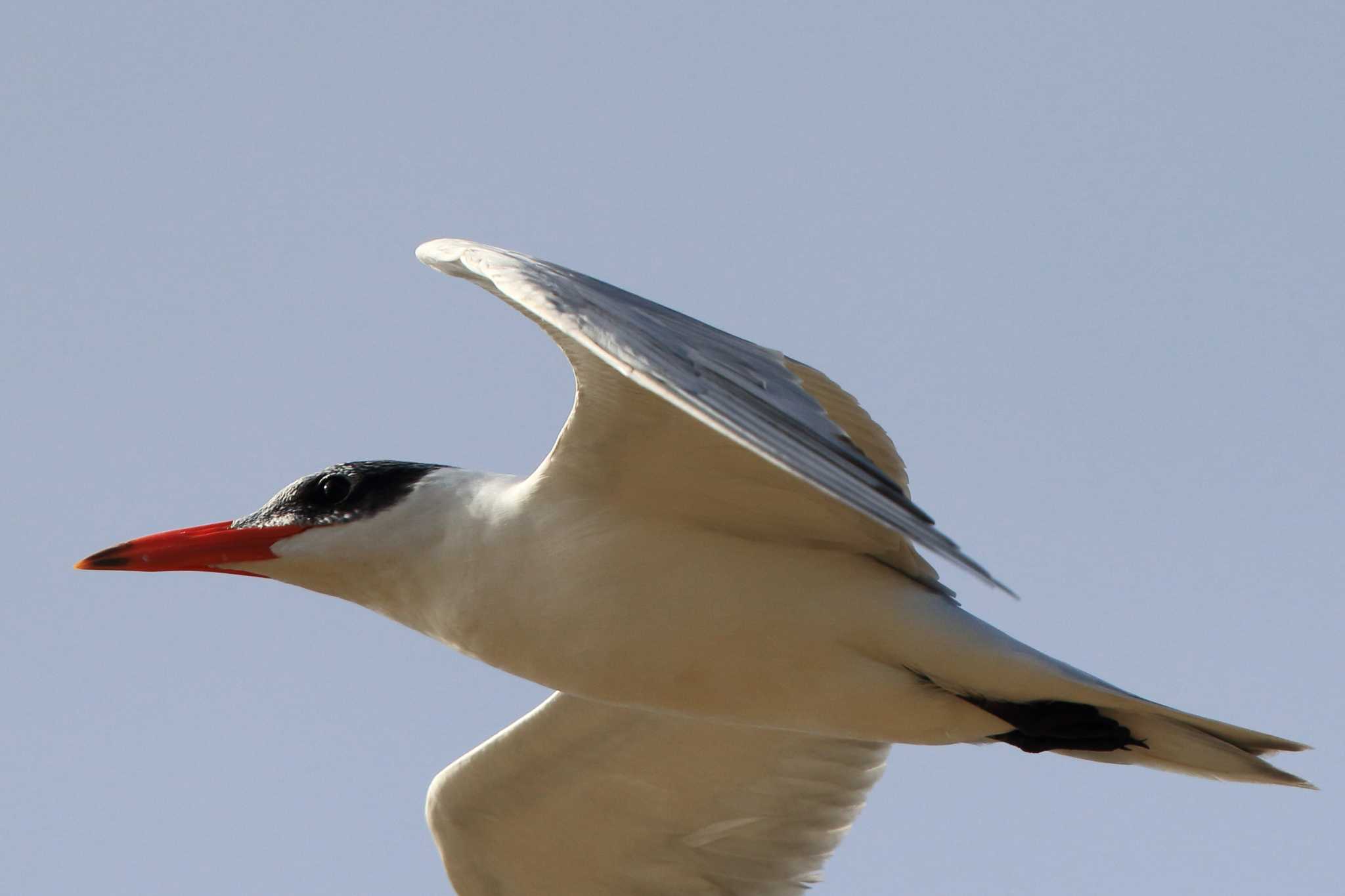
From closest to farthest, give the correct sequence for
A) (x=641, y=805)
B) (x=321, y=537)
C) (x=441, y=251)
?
(x=441, y=251)
(x=321, y=537)
(x=641, y=805)

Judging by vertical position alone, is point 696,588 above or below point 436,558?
above

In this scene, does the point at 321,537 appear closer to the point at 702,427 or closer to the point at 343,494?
the point at 343,494

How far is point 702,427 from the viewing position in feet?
19.0

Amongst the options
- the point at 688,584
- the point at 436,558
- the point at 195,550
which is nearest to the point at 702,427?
the point at 688,584

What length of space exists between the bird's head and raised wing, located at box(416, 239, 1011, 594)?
592mm

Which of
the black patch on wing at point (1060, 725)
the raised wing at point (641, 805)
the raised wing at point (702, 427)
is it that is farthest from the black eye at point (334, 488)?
the black patch on wing at point (1060, 725)

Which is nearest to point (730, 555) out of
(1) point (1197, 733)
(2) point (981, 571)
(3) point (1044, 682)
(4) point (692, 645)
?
(4) point (692, 645)

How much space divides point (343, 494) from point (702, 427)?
1484 mm

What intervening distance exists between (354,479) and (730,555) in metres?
1.41

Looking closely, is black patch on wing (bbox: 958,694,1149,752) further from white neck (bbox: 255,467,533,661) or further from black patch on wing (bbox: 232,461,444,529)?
black patch on wing (bbox: 232,461,444,529)

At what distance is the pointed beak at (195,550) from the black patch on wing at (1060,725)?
8.25 ft

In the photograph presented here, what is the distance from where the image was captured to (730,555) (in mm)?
6148

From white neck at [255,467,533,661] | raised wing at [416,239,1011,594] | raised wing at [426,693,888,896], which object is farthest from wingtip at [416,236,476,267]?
raised wing at [426,693,888,896]

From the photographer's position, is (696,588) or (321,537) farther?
(321,537)
